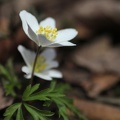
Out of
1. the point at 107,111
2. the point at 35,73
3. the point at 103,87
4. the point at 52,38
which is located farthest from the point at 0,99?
the point at 103,87

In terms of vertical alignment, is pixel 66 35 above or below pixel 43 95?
above

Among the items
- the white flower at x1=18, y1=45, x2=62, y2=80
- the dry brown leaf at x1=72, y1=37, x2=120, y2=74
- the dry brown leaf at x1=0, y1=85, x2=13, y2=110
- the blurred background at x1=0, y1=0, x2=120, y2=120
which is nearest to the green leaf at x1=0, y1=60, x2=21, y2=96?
the dry brown leaf at x1=0, y1=85, x2=13, y2=110

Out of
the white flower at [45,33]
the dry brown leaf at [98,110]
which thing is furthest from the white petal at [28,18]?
the dry brown leaf at [98,110]

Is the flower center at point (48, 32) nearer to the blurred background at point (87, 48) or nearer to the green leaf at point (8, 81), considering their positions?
the green leaf at point (8, 81)

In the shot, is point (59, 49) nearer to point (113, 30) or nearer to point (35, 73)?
point (113, 30)

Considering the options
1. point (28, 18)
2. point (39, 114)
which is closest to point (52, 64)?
point (28, 18)

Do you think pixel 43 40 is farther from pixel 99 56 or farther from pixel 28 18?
pixel 99 56
